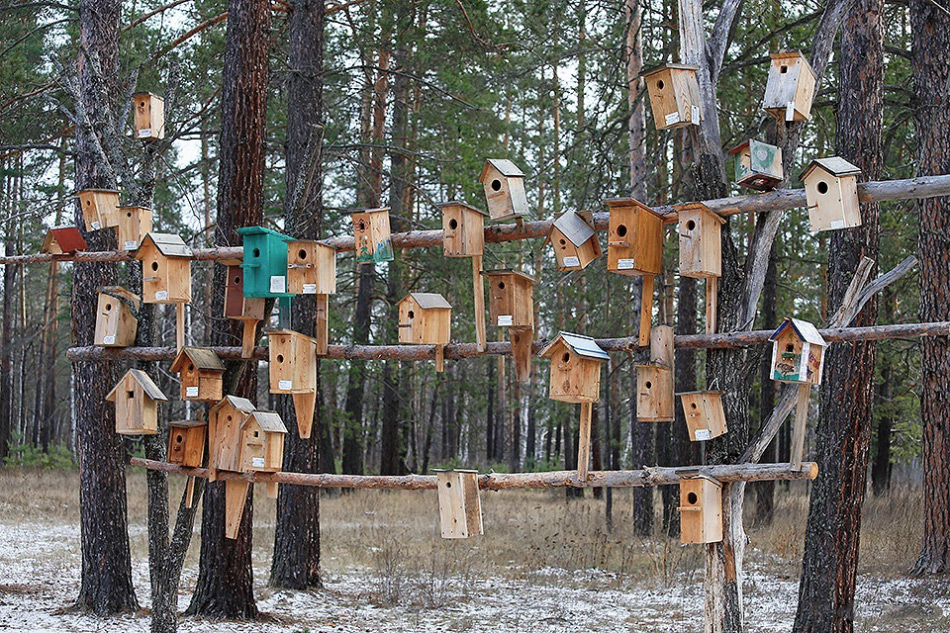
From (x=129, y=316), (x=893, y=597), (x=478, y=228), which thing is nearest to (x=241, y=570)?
(x=129, y=316)

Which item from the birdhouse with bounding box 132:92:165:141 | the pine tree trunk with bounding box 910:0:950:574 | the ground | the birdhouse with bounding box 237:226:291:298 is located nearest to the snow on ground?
the ground

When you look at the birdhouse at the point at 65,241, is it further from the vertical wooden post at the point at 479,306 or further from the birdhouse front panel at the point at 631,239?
the birdhouse front panel at the point at 631,239

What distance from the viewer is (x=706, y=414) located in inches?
173

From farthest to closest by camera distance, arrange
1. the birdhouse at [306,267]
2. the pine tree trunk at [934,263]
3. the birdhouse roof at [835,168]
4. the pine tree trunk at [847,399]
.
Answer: the pine tree trunk at [934,263] < the pine tree trunk at [847,399] < the birdhouse at [306,267] < the birdhouse roof at [835,168]

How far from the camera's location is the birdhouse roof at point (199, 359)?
4.89 meters

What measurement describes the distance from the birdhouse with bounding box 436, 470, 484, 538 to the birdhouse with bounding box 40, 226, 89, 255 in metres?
2.57

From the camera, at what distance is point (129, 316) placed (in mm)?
5164

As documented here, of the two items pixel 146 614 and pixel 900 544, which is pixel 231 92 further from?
pixel 900 544

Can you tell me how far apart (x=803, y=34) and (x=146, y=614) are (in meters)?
9.72

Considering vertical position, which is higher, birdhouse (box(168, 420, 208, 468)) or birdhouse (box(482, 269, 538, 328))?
birdhouse (box(482, 269, 538, 328))

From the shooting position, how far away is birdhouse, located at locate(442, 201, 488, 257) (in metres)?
4.49

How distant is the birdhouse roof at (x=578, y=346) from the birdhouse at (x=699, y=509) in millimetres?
694

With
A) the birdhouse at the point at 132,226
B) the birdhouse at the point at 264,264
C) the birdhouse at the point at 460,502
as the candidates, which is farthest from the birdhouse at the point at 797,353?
the birdhouse at the point at 132,226

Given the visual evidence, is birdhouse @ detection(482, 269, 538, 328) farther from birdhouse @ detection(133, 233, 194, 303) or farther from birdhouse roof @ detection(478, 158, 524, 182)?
birdhouse @ detection(133, 233, 194, 303)
